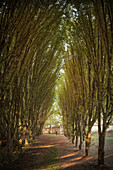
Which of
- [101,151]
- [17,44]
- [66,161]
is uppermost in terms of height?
[17,44]

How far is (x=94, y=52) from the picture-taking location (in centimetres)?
361

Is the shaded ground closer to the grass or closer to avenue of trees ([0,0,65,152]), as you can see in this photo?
the grass

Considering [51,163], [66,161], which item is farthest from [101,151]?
[51,163]

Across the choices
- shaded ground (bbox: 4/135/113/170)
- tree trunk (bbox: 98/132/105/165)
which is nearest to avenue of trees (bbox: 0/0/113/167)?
tree trunk (bbox: 98/132/105/165)

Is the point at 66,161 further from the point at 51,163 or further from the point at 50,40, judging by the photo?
the point at 50,40

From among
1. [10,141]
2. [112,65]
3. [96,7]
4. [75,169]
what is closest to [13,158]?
[10,141]

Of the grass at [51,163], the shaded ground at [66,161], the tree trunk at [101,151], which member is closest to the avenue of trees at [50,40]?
the tree trunk at [101,151]

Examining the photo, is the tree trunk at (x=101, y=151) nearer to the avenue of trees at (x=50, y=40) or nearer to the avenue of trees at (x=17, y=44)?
the avenue of trees at (x=50, y=40)

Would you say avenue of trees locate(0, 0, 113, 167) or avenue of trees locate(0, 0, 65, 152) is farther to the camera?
avenue of trees locate(0, 0, 113, 167)

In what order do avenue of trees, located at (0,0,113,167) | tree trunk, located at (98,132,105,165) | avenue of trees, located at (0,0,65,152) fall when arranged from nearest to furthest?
1. avenue of trees, located at (0,0,65,152)
2. avenue of trees, located at (0,0,113,167)
3. tree trunk, located at (98,132,105,165)

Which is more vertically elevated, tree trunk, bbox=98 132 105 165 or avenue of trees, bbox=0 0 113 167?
avenue of trees, bbox=0 0 113 167

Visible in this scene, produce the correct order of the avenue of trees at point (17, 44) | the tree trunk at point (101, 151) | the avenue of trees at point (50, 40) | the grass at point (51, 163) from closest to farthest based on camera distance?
1. the avenue of trees at point (17, 44)
2. the avenue of trees at point (50, 40)
3. the grass at point (51, 163)
4. the tree trunk at point (101, 151)

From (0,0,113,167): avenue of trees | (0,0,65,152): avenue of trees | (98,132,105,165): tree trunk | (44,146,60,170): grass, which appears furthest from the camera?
(98,132,105,165): tree trunk

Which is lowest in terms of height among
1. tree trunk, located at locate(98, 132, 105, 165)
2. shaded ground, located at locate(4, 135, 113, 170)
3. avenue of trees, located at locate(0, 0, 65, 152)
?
shaded ground, located at locate(4, 135, 113, 170)
